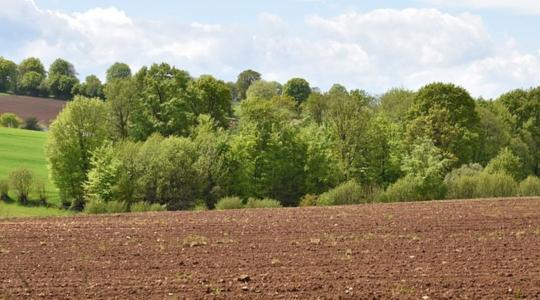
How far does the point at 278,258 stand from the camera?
69.5ft

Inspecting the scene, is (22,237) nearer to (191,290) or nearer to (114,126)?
(191,290)

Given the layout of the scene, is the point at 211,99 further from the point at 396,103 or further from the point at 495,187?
the point at 495,187

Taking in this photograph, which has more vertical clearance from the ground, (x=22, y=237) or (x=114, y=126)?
(x=114, y=126)

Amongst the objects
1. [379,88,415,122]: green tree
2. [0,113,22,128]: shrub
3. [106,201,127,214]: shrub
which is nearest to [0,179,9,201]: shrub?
[106,201,127,214]: shrub

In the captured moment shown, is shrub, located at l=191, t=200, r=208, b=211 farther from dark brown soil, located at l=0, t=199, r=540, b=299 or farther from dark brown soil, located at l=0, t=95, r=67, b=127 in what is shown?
dark brown soil, located at l=0, t=95, r=67, b=127

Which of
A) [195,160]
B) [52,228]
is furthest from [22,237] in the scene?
[195,160]

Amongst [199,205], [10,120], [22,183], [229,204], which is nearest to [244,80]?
[10,120]

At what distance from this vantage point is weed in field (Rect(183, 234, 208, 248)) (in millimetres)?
24136

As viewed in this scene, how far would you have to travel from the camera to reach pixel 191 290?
16.8 metres

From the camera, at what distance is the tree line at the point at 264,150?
173 ft

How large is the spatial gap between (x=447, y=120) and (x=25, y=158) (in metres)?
46.6

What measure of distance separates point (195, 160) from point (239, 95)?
85799 mm

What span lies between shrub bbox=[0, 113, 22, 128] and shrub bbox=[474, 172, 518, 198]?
78826mm

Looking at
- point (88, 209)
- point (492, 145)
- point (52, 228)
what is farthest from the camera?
point (492, 145)
